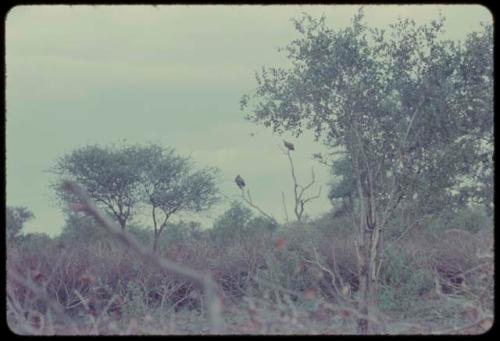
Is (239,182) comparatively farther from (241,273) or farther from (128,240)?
(241,273)

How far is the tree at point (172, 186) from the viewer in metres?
25.7

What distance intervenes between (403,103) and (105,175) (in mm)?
15616

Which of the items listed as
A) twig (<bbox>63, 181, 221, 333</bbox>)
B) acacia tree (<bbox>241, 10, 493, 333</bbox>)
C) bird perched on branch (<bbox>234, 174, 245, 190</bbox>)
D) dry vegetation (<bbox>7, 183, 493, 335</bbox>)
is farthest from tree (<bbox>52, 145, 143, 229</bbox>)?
twig (<bbox>63, 181, 221, 333</bbox>)

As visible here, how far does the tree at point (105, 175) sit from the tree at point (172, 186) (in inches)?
16.7

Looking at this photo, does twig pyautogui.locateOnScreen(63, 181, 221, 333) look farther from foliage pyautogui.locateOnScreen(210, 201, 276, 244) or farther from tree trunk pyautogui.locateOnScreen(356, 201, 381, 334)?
foliage pyautogui.locateOnScreen(210, 201, 276, 244)

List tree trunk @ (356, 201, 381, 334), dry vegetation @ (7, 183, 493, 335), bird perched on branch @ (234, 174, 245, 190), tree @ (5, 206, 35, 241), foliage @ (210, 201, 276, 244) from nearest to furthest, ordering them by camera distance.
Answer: bird perched on branch @ (234, 174, 245, 190)
tree trunk @ (356, 201, 381, 334)
dry vegetation @ (7, 183, 493, 335)
foliage @ (210, 201, 276, 244)
tree @ (5, 206, 35, 241)

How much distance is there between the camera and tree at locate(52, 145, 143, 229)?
82.3 ft

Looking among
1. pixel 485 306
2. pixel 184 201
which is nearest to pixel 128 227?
pixel 184 201

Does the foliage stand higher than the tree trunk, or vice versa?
the foliage

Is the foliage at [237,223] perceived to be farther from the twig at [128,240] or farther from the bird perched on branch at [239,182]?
the twig at [128,240]

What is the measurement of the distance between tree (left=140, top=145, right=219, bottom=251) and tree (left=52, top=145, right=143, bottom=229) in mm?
424

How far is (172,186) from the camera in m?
26.1

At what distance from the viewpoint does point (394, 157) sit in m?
10.9
